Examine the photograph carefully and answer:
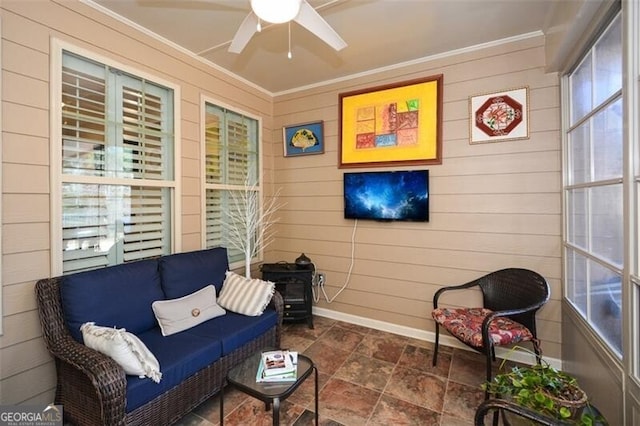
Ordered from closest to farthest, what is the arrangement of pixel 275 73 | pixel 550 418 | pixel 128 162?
1. pixel 550 418
2. pixel 128 162
3. pixel 275 73

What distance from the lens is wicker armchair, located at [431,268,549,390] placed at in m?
2.07

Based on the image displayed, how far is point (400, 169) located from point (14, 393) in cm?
340

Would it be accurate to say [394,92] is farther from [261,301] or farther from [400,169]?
[261,301]

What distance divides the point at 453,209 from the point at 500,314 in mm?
1100

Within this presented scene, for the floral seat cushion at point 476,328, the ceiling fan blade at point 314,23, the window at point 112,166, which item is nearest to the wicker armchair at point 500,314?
the floral seat cushion at point 476,328

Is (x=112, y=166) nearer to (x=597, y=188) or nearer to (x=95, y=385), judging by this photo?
(x=95, y=385)

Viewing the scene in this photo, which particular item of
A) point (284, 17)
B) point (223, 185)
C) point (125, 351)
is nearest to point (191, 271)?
point (125, 351)

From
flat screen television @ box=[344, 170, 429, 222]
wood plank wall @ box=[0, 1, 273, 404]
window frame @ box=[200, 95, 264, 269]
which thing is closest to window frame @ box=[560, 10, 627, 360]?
flat screen television @ box=[344, 170, 429, 222]

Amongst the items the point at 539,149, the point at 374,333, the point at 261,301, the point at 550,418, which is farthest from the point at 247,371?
the point at 539,149

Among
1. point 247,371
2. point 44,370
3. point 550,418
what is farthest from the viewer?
point 44,370

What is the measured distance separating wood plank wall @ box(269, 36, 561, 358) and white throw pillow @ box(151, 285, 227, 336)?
151 cm

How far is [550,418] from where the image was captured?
1087mm

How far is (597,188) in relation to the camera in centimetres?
179

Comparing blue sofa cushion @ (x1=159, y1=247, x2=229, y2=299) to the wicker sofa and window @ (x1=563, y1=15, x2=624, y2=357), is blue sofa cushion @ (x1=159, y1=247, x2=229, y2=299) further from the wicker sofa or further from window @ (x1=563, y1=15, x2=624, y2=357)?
window @ (x1=563, y1=15, x2=624, y2=357)
